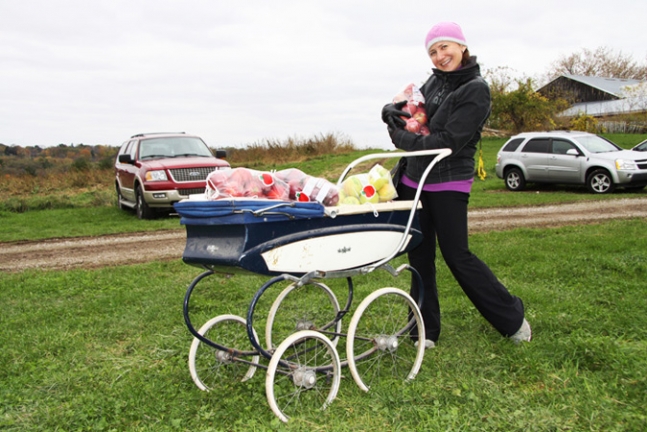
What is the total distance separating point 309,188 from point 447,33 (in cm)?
129

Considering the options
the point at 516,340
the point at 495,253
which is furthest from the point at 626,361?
the point at 495,253

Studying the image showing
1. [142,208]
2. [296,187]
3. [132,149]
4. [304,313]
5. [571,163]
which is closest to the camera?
[296,187]

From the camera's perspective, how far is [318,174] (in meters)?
23.1

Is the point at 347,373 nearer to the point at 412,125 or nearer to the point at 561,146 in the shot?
the point at 412,125

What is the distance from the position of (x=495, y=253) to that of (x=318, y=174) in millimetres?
15431

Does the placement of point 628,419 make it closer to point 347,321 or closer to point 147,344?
point 347,321

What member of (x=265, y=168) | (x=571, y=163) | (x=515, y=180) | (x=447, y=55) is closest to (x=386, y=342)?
(x=447, y=55)

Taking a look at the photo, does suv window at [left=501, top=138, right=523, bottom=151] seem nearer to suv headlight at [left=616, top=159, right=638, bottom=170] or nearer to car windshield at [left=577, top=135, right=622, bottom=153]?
car windshield at [left=577, top=135, right=622, bottom=153]

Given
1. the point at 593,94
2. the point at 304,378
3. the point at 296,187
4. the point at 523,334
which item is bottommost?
the point at 523,334

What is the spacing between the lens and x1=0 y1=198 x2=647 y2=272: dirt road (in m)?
9.27

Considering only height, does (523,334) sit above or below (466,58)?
below

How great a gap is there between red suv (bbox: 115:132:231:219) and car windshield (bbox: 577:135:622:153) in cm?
987

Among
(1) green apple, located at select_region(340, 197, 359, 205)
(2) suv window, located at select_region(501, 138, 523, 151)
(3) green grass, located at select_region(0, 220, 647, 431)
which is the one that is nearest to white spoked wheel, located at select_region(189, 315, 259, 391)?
(3) green grass, located at select_region(0, 220, 647, 431)

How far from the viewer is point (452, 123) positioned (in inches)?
156
